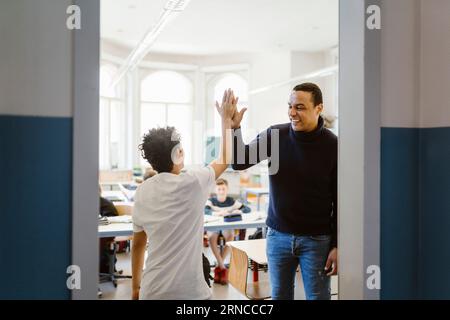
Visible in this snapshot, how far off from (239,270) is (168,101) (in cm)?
660

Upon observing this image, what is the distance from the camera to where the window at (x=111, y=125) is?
852 centimetres

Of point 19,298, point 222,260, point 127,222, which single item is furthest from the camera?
point 222,260

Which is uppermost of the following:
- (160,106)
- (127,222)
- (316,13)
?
(316,13)

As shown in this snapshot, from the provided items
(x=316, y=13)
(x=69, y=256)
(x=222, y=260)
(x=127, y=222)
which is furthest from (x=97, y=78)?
(x=316, y=13)

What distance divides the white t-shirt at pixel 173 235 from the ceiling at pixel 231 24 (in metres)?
4.10

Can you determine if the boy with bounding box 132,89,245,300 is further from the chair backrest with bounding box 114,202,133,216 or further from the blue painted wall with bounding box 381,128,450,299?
the chair backrest with bounding box 114,202,133,216

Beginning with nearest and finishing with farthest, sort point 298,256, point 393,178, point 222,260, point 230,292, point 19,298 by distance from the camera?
1. point 19,298
2. point 393,178
3. point 298,256
4. point 230,292
5. point 222,260

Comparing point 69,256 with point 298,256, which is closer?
point 69,256

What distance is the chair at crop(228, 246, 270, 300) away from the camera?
3543 millimetres

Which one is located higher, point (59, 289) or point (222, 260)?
point (59, 289)

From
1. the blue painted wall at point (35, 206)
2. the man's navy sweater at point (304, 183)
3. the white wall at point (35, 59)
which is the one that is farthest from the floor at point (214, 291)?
the white wall at point (35, 59)

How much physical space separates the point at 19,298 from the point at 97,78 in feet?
2.60

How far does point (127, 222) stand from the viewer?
13.3ft

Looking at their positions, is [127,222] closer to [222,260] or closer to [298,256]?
[222,260]
